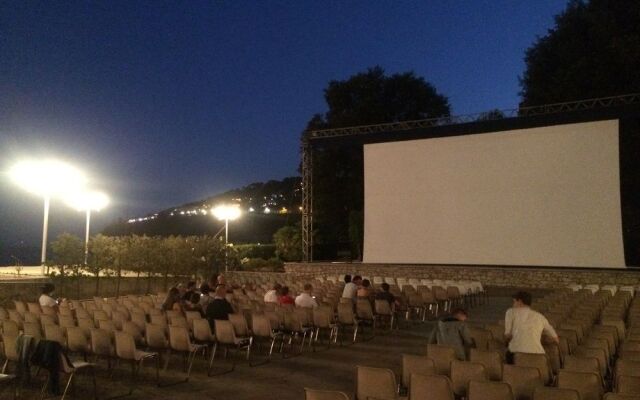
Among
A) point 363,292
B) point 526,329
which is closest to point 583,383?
point 526,329

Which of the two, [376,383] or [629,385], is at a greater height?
[629,385]

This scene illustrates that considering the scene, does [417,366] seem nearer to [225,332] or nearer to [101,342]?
[225,332]

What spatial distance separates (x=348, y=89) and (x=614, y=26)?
1312cm

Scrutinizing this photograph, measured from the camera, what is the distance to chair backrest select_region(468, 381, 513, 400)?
3461 mm

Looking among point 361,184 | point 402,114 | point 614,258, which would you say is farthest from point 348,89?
point 614,258

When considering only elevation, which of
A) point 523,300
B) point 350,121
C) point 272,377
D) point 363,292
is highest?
point 350,121

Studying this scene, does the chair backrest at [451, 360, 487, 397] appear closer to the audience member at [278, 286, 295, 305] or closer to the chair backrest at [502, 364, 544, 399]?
the chair backrest at [502, 364, 544, 399]

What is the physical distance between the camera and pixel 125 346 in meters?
5.77

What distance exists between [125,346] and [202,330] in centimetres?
110

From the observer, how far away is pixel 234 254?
1878cm

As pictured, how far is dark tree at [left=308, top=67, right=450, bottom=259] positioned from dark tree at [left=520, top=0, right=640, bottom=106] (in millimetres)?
6437

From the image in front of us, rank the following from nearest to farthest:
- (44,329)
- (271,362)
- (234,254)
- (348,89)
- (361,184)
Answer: (44,329) → (271,362) → (234,254) → (361,184) → (348,89)

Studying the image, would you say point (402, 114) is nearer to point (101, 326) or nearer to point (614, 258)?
point (614, 258)

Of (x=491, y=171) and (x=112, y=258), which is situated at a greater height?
(x=491, y=171)
